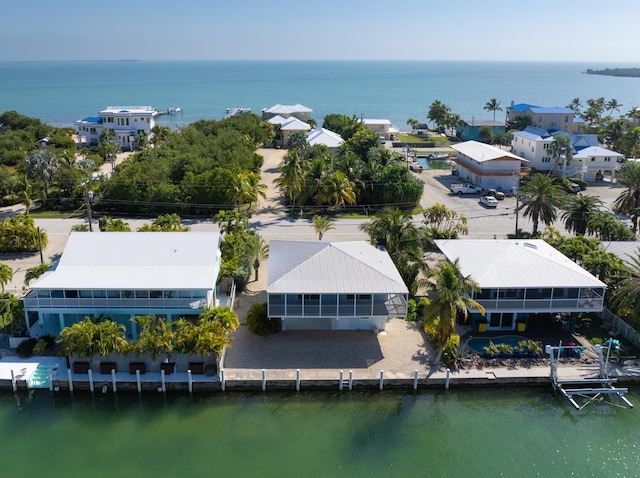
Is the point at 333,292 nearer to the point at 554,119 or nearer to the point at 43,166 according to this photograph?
the point at 43,166

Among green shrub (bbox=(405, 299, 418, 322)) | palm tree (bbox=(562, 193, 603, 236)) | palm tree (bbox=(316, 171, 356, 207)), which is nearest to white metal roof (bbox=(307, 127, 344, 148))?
palm tree (bbox=(316, 171, 356, 207))

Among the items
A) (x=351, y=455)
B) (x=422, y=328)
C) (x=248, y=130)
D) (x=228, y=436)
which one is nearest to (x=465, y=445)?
(x=351, y=455)

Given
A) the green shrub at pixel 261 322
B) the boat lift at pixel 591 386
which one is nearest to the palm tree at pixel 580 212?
the boat lift at pixel 591 386

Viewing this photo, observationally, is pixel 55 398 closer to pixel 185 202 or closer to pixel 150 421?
pixel 150 421

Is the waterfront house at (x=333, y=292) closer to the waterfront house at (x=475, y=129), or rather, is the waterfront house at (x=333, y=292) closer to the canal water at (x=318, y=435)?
the canal water at (x=318, y=435)

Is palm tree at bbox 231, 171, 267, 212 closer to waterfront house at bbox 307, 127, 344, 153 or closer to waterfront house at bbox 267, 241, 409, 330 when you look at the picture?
waterfront house at bbox 267, 241, 409, 330

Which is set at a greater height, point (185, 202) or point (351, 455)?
point (185, 202)
